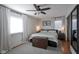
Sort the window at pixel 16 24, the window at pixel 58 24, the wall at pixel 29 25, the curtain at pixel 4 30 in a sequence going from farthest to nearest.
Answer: the window at pixel 58 24
the wall at pixel 29 25
the window at pixel 16 24
the curtain at pixel 4 30

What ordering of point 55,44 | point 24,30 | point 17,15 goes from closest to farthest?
point 55,44
point 17,15
point 24,30

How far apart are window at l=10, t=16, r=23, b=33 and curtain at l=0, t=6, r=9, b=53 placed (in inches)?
29.7

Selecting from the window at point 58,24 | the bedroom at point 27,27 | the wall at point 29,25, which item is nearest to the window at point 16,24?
the bedroom at point 27,27

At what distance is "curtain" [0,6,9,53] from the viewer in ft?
11.5

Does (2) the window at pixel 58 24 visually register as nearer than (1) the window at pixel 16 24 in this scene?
No

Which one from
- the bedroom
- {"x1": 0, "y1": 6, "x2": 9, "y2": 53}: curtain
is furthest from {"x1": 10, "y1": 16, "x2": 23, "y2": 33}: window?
{"x1": 0, "y1": 6, "x2": 9, "y2": 53}: curtain

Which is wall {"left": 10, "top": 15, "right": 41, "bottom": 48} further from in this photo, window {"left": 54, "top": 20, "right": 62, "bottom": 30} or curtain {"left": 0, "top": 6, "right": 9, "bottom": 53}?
window {"left": 54, "top": 20, "right": 62, "bottom": 30}

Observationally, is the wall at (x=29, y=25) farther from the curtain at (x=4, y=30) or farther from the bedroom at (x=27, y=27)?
the curtain at (x=4, y=30)

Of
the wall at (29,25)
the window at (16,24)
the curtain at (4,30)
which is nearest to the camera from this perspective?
the curtain at (4,30)

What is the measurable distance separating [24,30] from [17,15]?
3.49 ft

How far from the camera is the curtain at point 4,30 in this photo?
11.5ft
